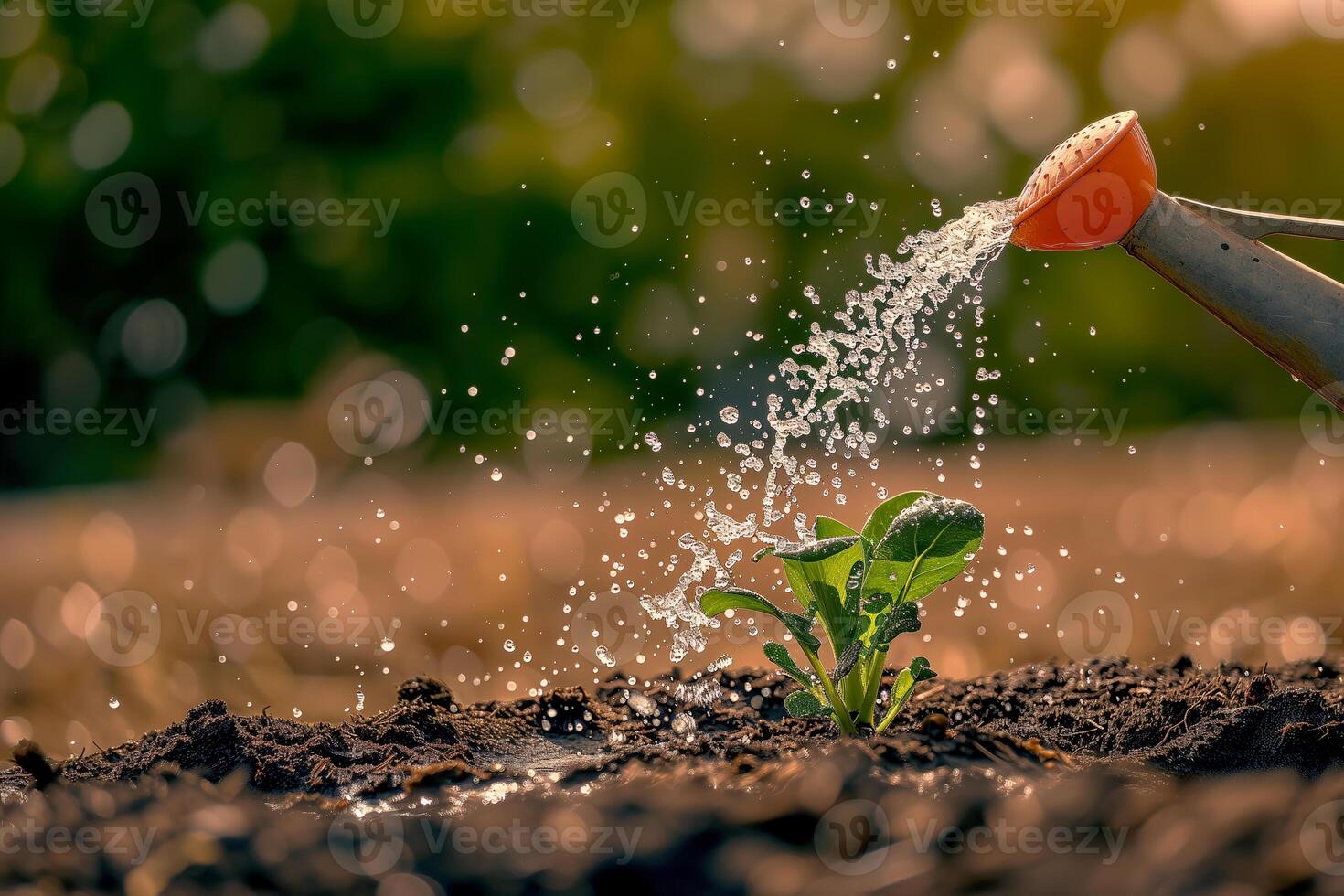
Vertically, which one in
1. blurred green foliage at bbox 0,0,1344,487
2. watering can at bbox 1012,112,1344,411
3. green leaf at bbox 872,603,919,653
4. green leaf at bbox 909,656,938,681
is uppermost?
blurred green foliage at bbox 0,0,1344,487

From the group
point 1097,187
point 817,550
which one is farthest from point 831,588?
point 1097,187

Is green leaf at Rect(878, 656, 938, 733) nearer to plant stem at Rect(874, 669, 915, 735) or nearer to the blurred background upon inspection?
plant stem at Rect(874, 669, 915, 735)

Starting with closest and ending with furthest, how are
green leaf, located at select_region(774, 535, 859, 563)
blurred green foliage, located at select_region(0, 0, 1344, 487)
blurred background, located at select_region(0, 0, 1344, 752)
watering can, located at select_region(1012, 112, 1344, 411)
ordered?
1. watering can, located at select_region(1012, 112, 1344, 411)
2. green leaf, located at select_region(774, 535, 859, 563)
3. blurred background, located at select_region(0, 0, 1344, 752)
4. blurred green foliage, located at select_region(0, 0, 1344, 487)

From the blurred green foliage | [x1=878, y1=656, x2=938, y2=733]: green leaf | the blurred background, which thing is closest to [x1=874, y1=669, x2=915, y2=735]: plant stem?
[x1=878, y1=656, x2=938, y2=733]: green leaf

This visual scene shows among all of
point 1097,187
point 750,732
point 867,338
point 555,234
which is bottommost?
point 750,732

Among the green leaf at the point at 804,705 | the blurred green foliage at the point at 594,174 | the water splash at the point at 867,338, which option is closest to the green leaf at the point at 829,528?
the water splash at the point at 867,338

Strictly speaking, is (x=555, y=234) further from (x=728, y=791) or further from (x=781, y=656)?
Result: (x=728, y=791)

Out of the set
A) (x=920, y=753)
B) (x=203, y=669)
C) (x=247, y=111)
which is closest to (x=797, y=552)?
(x=920, y=753)
